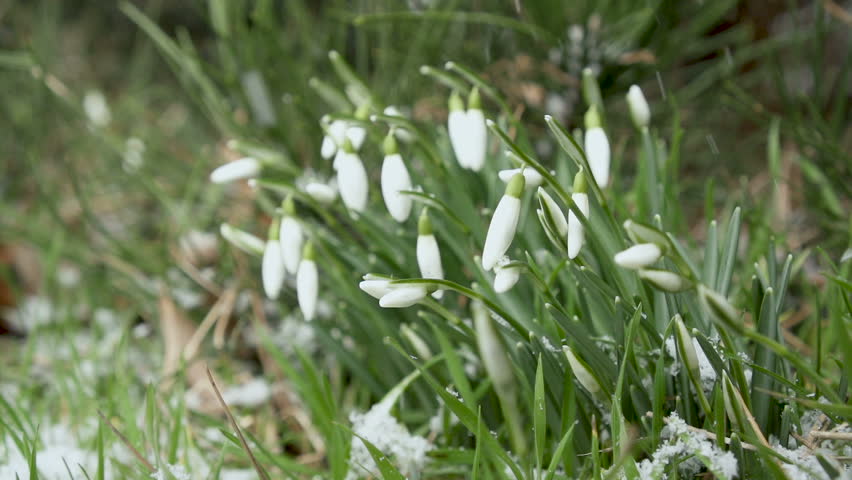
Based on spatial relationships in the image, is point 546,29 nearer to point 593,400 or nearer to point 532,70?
point 532,70

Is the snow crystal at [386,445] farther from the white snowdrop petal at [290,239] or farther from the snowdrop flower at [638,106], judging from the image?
the snowdrop flower at [638,106]

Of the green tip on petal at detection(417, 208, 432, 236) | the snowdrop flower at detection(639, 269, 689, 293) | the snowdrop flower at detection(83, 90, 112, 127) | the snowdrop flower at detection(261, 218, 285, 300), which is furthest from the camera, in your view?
the snowdrop flower at detection(83, 90, 112, 127)

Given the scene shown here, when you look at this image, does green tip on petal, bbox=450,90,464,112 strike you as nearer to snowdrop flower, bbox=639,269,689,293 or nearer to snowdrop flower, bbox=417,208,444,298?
snowdrop flower, bbox=417,208,444,298

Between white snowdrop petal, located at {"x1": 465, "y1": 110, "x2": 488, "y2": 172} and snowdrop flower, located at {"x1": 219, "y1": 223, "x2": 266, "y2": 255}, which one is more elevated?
white snowdrop petal, located at {"x1": 465, "y1": 110, "x2": 488, "y2": 172}

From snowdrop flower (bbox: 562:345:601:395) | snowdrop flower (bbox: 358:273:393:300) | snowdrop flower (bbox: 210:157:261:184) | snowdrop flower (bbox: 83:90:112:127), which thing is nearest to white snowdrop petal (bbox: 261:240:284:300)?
snowdrop flower (bbox: 210:157:261:184)

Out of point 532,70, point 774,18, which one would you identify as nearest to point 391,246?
point 532,70

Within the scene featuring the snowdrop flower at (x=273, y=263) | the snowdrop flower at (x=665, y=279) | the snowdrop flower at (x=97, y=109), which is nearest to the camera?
the snowdrop flower at (x=665, y=279)

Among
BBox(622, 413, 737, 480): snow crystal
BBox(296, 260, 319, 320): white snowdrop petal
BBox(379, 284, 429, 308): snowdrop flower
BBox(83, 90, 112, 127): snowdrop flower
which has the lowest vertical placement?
BBox(622, 413, 737, 480): snow crystal

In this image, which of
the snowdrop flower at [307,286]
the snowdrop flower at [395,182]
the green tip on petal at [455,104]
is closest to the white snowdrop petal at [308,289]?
the snowdrop flower at [307,286]

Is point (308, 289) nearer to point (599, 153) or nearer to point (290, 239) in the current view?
point (290, 239)
